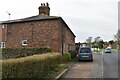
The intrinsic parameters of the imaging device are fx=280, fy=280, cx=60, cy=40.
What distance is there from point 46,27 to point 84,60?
6.12m

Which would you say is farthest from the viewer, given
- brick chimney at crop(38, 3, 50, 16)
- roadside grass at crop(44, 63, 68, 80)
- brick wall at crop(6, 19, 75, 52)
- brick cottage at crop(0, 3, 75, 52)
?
brick chimney at crop(38, 3, 50, 16)

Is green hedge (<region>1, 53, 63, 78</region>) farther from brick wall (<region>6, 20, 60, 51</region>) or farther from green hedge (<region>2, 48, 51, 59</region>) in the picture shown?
brick wall (<region>6, 20, 60, 51</region>)

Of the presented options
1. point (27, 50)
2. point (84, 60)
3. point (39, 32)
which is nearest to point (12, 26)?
point (39, 32)

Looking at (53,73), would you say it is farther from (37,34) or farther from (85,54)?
(37,34)

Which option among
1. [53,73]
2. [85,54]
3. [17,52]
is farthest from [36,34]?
[53,73]

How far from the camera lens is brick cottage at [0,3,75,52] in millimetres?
32938

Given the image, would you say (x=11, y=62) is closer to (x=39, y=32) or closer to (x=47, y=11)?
(x=39, y=32)

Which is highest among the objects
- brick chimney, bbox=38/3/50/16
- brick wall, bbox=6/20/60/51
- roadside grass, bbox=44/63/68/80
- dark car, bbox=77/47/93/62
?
brick chimney, bbox=38/3/50/16

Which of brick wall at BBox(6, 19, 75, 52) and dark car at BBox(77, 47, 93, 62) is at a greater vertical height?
brick wall at BBox(6, 19, 75, 52)

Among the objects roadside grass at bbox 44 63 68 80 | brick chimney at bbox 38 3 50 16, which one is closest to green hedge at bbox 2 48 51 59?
brick chimney at bbox 38 3 50 16

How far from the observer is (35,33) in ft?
113

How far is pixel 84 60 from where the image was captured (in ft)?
112

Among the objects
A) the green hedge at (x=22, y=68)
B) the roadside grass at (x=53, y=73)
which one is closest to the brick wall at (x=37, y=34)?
the roadside grass at (x=53, y=73)

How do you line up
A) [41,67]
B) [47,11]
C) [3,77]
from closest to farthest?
[3,77] < [41,67] < [47,11]
